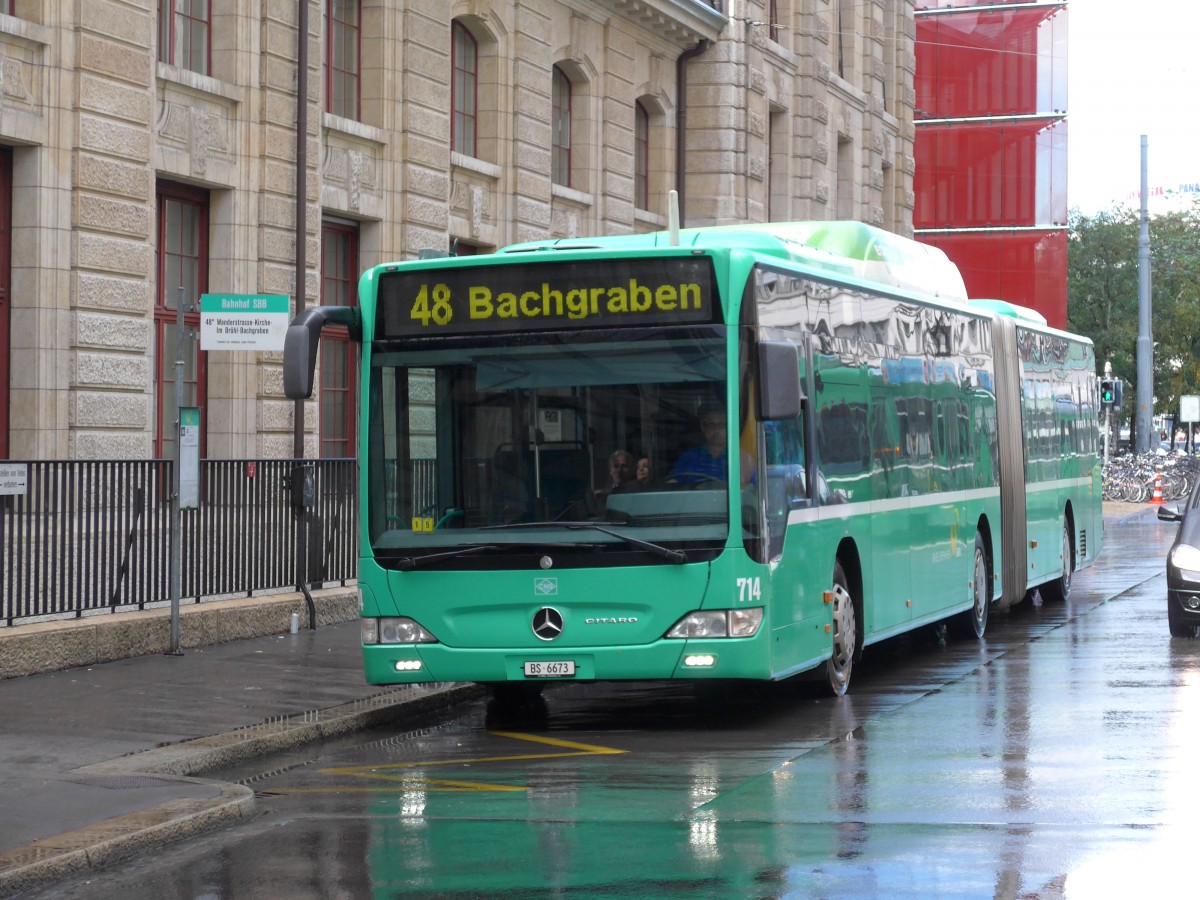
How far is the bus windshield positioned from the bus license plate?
607 mm

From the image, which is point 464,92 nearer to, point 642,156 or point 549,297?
point 642,156

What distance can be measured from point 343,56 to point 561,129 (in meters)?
6.38

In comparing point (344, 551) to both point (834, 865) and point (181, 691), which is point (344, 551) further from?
point (834, 865)

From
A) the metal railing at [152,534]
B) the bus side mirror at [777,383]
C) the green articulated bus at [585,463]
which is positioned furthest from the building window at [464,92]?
the bus side mirror at [777,383]

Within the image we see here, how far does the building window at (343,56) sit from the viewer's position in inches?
936

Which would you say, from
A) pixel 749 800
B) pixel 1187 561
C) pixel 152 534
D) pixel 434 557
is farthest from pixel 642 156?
pixel 749 800

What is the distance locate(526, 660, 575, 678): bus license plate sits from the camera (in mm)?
11836

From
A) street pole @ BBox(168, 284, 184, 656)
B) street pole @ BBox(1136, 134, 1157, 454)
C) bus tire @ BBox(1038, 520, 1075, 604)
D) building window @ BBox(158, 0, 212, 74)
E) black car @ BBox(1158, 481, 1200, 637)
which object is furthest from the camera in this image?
street pole @ BBox(1136, 134, 1157, 454)

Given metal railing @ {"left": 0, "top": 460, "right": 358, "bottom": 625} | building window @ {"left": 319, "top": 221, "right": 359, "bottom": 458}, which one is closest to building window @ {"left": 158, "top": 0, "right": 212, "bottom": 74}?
building window @ {"left": 319, "top": 221, "right": 359, "bottom": 458}

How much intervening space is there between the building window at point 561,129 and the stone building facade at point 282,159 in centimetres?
5

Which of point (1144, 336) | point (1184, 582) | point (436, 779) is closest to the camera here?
point (436, 779)

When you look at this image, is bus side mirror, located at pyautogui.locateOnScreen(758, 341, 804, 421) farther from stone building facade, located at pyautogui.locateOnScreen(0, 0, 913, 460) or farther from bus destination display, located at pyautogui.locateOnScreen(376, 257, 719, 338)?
stone building facade, located at pyautogui.locateOnScreen(0, 0, 913, 460)

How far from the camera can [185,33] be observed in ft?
69.0

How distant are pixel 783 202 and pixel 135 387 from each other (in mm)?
20870
